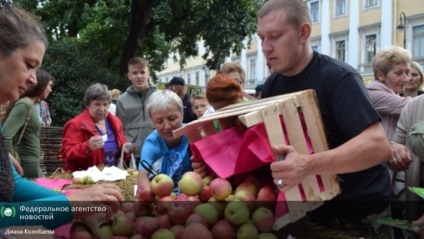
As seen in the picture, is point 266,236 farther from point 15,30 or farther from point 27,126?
point 27,126

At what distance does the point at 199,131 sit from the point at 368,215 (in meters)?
0.74

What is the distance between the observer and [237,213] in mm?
1647

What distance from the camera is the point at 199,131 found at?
1953 mm

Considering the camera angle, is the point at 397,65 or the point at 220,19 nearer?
the point at 397,65

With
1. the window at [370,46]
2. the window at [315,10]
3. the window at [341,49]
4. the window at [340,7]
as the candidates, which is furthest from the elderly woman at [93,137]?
the window at [315,10]

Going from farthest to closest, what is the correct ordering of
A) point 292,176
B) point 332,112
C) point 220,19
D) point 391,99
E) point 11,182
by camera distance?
point 220,19
point 391,99
point 332,112
point 11,182
point 292,176

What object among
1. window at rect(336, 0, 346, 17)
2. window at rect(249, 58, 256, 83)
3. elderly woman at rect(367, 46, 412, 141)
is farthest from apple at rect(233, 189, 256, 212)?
window at rect(249, 58, 256, 83)

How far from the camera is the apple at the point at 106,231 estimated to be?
1641 mm

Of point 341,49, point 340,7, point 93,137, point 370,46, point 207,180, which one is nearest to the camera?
point 207,180

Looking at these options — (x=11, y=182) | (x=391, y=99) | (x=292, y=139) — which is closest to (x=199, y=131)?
(x=292, y=139)

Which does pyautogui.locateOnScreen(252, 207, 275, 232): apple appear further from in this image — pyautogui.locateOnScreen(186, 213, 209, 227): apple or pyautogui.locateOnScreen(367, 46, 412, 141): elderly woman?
pyautogui.locateOnScreen(367, 46, 412, 141): elderly woman

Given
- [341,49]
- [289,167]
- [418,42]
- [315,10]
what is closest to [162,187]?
[289,167]

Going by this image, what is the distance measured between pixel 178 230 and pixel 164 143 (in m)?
1.16

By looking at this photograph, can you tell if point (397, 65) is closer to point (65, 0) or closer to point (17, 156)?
point (17, 156)
